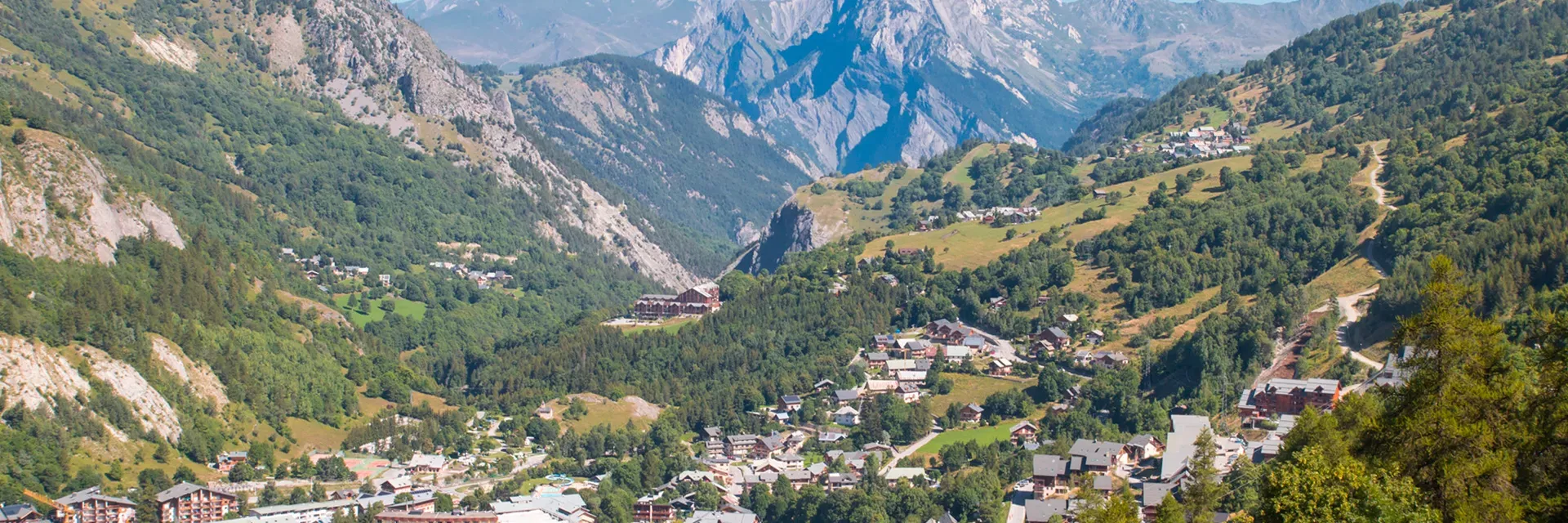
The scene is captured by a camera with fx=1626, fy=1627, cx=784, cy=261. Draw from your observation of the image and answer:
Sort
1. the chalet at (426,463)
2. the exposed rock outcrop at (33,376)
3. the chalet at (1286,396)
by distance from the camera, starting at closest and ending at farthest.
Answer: the chalet at (1286,396), the exposed rock outcrop at (33,376), the chalet at (426,463)

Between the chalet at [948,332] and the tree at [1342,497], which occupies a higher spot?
the chalet at [948,332]

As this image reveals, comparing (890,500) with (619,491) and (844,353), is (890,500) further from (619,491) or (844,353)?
(844,353)

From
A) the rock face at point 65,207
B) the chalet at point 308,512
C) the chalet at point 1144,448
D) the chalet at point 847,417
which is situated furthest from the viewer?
the rock face at point 65,207

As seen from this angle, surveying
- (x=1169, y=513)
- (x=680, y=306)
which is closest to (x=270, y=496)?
(x=1169, y=513)

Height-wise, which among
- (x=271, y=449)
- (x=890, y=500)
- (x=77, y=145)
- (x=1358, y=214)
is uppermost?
(x=77, y=145)

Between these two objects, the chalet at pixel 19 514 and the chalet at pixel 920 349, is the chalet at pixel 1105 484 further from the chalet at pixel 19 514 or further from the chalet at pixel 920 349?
the chalet at pixel 19 514

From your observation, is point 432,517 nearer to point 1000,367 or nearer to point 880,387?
point 880,387

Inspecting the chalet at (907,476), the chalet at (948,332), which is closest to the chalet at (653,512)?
the chalet at (907,476)

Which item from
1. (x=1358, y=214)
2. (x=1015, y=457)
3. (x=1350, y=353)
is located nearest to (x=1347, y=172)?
(x=1358, y=214)
